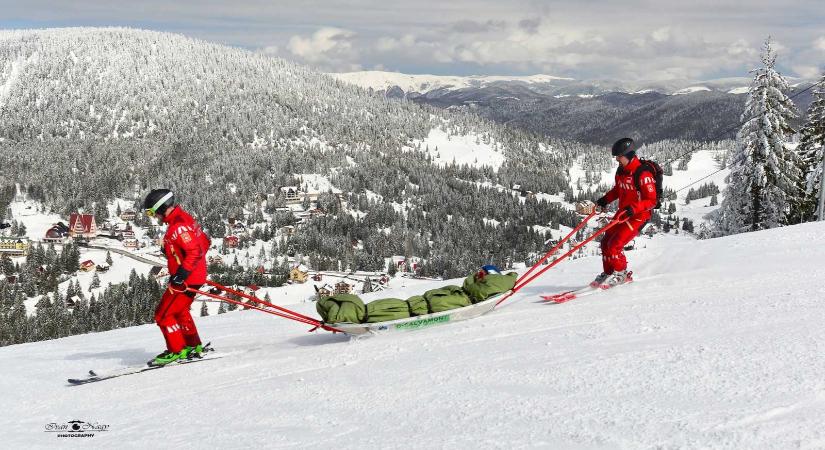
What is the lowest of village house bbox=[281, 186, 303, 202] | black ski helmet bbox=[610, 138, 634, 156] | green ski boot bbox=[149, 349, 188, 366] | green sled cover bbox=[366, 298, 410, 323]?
green ski boot bbox=[149, 349, 188, 366]

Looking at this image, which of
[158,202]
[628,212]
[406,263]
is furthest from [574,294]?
[406,263]

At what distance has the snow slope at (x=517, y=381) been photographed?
3947mm

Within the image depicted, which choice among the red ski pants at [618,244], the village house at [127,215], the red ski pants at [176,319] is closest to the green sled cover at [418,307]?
the red ski pants at [176,319]

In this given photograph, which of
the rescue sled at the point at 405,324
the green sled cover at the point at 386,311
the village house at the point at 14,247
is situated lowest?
the rescue sled at the point at 405,324

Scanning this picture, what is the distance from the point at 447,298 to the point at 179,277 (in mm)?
3965

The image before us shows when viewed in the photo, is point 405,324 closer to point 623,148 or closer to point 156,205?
point 156,205

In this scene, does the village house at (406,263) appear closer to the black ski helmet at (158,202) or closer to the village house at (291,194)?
the village house at (291,194)

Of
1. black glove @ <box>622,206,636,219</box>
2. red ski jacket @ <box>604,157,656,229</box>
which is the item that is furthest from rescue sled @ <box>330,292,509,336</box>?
red ski jacket @ <box>604,157,656,229</box>

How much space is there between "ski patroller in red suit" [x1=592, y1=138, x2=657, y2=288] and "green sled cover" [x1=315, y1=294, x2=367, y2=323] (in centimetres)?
440

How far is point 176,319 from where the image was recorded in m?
8.34

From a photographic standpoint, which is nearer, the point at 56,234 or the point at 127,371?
the point at 127,371

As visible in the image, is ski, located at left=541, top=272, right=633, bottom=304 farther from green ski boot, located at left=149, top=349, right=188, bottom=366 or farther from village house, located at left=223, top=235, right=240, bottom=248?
village house, located at left=223, top=235, right=240, bottom=248

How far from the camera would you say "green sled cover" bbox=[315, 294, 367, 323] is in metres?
8.20

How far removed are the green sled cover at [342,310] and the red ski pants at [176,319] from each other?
1978mm
